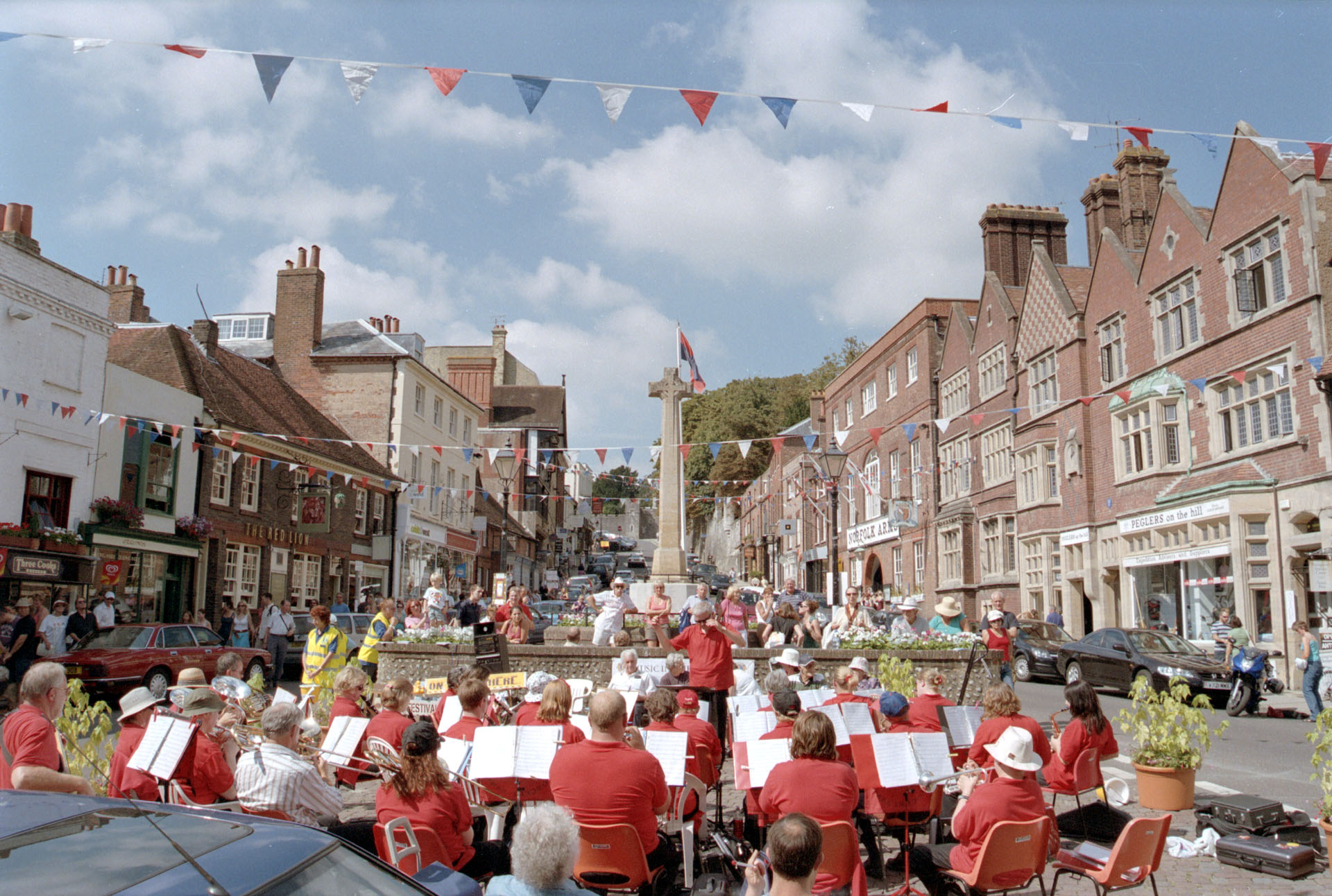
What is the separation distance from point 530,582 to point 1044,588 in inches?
1578

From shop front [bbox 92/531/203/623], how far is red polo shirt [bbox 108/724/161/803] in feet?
56.9

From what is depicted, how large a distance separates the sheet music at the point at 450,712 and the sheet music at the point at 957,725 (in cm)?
378

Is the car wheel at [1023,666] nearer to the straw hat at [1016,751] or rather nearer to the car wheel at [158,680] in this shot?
the car wheel at [158,680]

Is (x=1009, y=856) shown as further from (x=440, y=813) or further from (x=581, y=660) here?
(x=581, y=660)

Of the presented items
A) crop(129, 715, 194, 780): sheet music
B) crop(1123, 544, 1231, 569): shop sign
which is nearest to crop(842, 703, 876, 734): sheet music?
crop(129, 715, 194, 780): sheet music

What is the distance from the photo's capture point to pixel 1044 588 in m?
28.6

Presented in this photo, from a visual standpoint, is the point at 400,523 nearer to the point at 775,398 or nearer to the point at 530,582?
the point at 530,582

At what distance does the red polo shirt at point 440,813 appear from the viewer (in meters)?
4.91

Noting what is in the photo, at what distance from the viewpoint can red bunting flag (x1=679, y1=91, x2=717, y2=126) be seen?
30.9 ft

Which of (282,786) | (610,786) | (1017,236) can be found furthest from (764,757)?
(1017,236)

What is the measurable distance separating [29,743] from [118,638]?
12480 millimetres

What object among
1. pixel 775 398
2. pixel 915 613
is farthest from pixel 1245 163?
pixel 775 398

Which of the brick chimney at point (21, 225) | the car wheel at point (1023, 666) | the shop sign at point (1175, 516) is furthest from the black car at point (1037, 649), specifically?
the brick chimney at point (21, 225)

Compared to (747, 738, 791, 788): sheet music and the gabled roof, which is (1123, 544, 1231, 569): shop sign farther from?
the gabled roof
